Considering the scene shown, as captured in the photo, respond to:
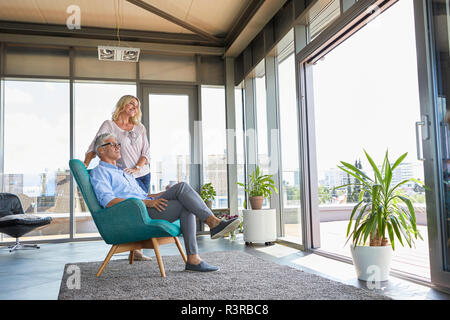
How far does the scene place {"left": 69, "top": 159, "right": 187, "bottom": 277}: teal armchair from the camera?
2.78m

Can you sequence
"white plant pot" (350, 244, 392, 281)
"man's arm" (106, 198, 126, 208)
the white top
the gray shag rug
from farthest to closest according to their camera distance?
the white top, "man's arm" (106, 198, 126, 208), "white plant pot" (350, 244, 392, 281), the gray shag rug

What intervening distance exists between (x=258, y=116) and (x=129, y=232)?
3.56 metres

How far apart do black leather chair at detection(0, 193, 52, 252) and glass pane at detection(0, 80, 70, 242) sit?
1.66 ft

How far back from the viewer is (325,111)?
4.11 metres

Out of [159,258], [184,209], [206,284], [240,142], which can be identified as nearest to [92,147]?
[184,209]

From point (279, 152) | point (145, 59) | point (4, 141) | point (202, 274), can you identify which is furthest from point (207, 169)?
point (202, 274)

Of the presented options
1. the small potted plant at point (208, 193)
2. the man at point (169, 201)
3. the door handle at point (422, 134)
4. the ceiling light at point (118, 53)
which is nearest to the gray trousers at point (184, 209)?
the man at point (169, 201)

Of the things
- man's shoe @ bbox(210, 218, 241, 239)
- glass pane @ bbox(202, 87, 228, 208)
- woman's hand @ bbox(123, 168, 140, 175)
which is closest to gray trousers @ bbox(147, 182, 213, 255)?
man's shoe @ bbox(210, 218, 241, 239)

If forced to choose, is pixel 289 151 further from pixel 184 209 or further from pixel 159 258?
pixel 159 258

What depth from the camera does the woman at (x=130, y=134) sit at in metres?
3.57

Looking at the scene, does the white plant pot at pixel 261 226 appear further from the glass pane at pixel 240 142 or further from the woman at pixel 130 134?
the glass pane at pixel 240 142

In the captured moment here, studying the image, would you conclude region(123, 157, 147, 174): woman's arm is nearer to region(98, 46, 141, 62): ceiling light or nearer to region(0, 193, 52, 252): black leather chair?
region(98, 46, 141, 62): ceiling light

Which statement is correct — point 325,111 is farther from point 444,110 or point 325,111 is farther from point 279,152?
point 444,110

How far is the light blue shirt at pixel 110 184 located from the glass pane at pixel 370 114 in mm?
1889
